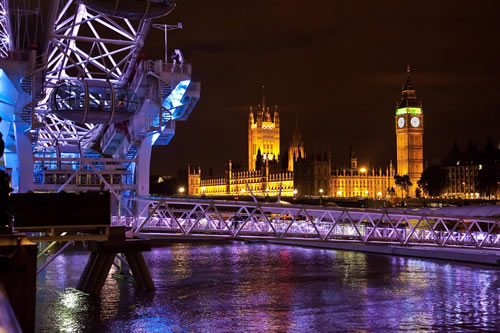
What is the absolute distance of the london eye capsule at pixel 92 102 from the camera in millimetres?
33281

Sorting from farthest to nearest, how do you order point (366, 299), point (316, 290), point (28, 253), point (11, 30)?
point (11, 30) → point (316, 290) → point (366, 299) → point (28, 253)

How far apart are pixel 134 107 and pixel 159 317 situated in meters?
14.1

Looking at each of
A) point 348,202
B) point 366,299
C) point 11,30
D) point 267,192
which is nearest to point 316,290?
point 366,299

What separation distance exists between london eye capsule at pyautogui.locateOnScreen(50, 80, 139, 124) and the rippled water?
27.3 ft

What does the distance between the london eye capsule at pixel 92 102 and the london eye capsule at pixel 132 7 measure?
527 cm

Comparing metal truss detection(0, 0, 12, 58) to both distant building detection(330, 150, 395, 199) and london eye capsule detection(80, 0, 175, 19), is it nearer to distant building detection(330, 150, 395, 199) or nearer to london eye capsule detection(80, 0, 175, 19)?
london eye capsule detection(80, 0, 175, 19)

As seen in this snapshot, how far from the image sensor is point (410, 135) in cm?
19125

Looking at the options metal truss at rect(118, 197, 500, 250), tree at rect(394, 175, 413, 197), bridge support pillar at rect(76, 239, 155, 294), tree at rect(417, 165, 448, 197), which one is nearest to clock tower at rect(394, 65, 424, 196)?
tree at rect(394, 175, 413, 197)

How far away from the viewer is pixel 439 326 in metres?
23.7

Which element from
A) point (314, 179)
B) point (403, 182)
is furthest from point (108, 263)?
point (403, 182)

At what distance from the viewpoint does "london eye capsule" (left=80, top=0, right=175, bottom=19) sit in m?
28.0

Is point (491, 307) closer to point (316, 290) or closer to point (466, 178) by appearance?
point (316, 290)

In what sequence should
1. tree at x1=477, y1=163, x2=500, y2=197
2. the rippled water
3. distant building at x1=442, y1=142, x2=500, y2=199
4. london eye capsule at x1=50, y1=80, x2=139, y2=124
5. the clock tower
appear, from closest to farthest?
the rippled water, london eye capsule at x1=50, y1=80, x2=139, y2=124, tree at x1=477, y1=163, x2=500, y2=197, distant building at x1=442, y1=142, x2=500, y2=199, the clock tower

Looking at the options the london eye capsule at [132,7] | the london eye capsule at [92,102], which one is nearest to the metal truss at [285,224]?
the london eye capsule at [92,102]
